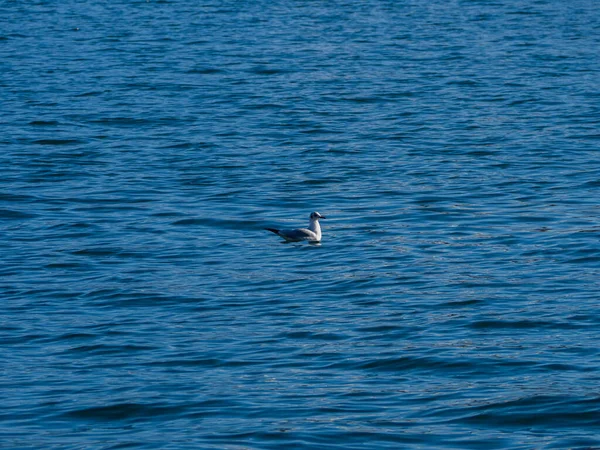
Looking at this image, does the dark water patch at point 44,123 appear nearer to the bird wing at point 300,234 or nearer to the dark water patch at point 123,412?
the bird wing at point 300,234

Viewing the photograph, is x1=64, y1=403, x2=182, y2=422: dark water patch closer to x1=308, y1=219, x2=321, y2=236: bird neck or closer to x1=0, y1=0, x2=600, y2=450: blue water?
x1=0, y1=0, x2=600, y2=450: blue water

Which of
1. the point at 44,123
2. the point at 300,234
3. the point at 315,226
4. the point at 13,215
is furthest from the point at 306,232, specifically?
the point at 44,123

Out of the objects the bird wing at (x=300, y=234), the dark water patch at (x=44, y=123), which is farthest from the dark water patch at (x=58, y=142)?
the bird wing at (x=300, y=234)

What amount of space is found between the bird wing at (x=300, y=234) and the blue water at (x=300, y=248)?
0.67 ft

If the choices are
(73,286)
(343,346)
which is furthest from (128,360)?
(73,286)

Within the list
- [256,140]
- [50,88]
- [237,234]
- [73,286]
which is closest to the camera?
[73,286]

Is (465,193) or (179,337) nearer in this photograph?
(179,337)

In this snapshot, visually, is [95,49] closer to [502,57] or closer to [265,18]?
[265,18]

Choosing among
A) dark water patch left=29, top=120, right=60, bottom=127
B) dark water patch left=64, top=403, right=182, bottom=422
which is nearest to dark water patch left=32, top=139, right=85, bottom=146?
dark water patch left=29, top=120, right=60, bottom=127

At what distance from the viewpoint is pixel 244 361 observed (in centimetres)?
1393

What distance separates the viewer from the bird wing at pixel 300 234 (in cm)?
1928

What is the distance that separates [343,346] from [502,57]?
83.2ft

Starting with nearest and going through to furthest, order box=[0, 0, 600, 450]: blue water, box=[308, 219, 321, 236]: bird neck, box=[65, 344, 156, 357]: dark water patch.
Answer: box=[0, 0, 600, 450]: blue water
box=[65, 344, 156, 357]: dark water patch
box=[308, 219, 321, 236]: bird neck

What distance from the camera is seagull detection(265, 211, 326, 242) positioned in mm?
19297
